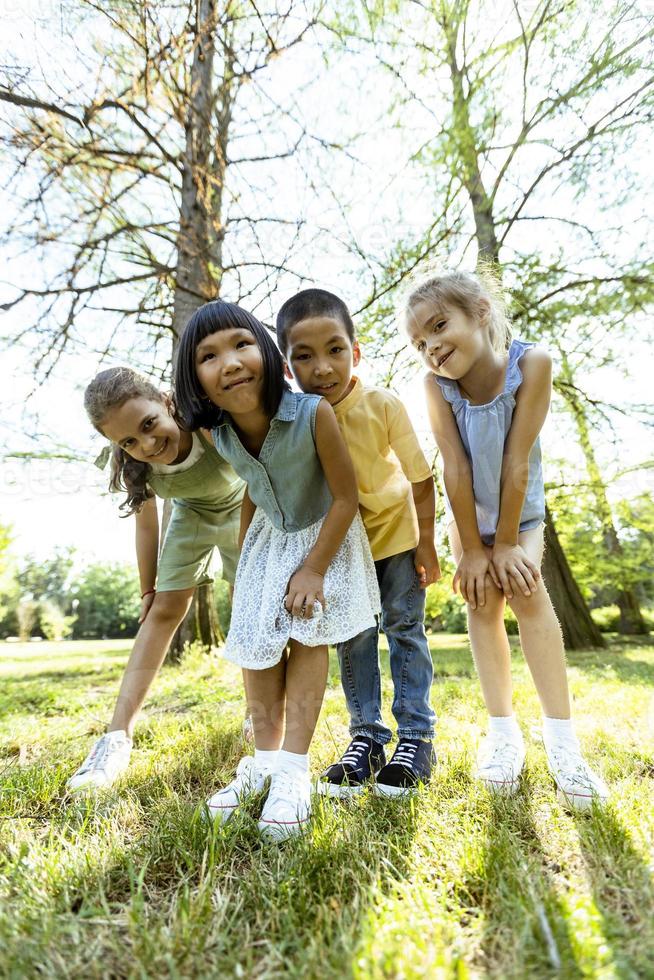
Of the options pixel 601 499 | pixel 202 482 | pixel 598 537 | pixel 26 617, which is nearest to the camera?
pixel 202 482

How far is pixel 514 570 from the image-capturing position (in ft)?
5.77

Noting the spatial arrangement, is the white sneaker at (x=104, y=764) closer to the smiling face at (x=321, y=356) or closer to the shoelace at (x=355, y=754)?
the shoelace at (x=355, y=754)

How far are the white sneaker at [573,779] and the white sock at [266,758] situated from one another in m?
0.78

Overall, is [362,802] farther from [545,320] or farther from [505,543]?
[545,320]

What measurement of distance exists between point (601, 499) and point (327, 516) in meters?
8.47

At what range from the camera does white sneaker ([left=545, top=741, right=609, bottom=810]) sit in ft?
4.71

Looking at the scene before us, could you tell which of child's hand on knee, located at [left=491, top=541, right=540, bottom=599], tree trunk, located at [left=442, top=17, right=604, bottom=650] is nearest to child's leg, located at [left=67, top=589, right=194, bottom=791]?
child's hand on knee, located at [left=491, top=541, right=540, bottom=599]

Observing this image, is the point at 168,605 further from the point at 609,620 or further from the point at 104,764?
the point at 609,620

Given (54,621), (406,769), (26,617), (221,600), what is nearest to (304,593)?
(406,769)

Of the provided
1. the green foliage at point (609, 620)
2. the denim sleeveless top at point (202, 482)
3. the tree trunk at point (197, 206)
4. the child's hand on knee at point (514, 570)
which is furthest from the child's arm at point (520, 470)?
the green foliage at point (609, 620)

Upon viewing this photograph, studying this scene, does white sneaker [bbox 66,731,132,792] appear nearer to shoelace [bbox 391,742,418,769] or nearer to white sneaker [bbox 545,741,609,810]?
shoelace [bbox 391,742,418,769]

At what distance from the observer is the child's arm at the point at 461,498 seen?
183cm

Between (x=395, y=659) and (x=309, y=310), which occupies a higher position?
(x=309, y=310)

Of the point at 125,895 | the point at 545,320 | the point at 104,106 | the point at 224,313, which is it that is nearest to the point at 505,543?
the point at 224,313
